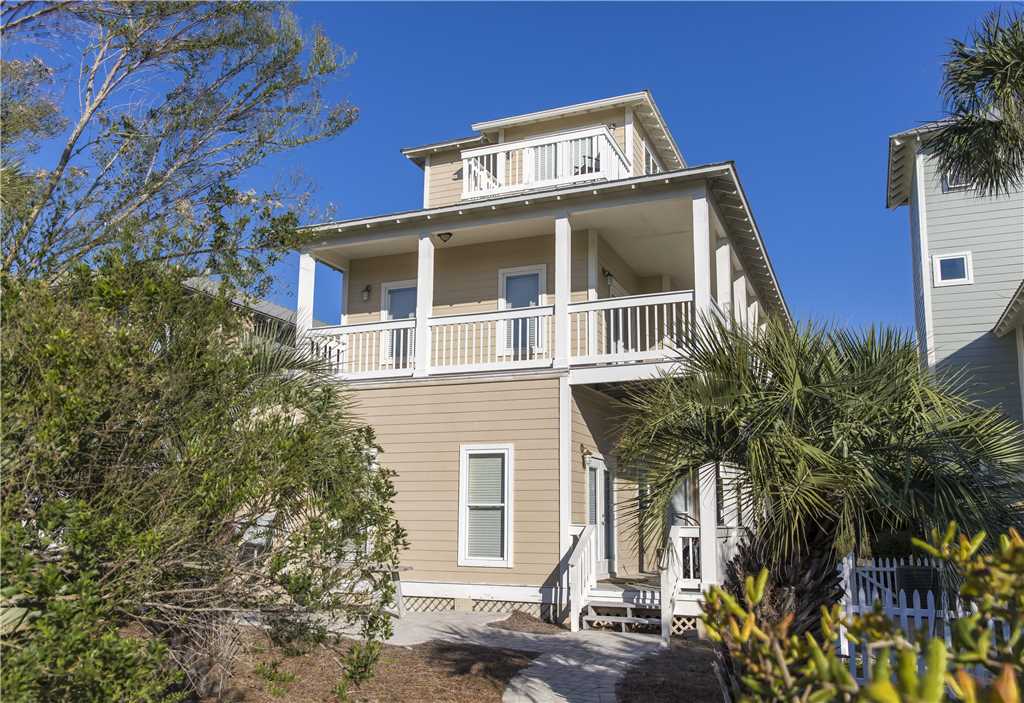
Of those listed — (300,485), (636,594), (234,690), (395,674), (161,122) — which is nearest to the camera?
(300,485)

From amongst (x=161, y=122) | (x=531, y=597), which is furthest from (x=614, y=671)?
(x=161, y=122)

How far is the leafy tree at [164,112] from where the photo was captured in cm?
860

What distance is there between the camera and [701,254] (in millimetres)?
12453

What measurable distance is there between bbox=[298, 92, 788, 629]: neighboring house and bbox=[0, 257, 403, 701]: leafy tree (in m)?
6.02

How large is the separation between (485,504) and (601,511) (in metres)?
2.19

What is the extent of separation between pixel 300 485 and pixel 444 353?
9.25 meters

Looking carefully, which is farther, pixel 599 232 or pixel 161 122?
pixel 599 232

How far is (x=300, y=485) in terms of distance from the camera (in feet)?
16.3

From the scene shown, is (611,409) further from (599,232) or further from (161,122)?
(161,122)

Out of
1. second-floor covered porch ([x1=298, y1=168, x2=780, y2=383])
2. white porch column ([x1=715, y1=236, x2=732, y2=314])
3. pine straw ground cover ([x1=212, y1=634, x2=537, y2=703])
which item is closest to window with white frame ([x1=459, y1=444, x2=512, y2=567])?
second-floor covered porch ([x1=298, y1=168, x2=780, y2=383])

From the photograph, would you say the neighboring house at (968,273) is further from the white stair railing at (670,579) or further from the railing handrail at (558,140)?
the white stair railing at (670,579)

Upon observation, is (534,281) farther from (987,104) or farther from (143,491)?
(143,491)

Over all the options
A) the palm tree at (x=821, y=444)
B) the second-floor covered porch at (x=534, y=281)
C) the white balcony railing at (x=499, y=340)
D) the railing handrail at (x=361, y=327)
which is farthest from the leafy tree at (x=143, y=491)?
the railing handrail at (x=361, y=327)

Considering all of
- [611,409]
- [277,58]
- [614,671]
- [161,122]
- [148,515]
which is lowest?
[614,671]
